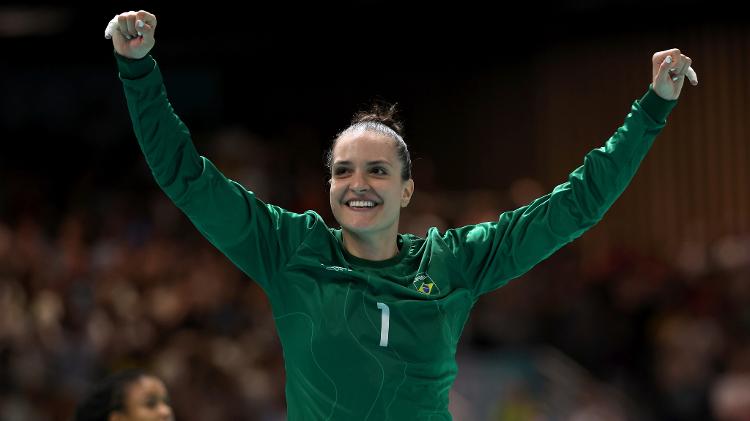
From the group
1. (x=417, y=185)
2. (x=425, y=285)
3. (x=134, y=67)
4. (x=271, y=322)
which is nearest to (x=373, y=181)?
(x=425, y=285)

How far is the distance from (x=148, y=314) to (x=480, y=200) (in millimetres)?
2035

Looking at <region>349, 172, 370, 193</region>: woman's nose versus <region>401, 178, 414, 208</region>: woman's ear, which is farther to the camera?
<region>401, 178, 414, 208</region>: woman's ear

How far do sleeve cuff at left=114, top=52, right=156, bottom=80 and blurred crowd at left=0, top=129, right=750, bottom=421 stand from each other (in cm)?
362

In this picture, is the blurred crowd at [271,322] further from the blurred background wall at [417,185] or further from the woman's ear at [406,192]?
the woman's ear at [406,192]

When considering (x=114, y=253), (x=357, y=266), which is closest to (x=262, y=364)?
(x=114, y=253)

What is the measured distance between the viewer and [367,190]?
2682 millimetres

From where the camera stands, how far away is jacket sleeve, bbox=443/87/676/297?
269 cm

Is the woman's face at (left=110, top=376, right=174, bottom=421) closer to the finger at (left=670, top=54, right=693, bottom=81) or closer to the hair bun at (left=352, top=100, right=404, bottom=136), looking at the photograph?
the hair bun at (left=352, top=100, right=404, bottom=136)

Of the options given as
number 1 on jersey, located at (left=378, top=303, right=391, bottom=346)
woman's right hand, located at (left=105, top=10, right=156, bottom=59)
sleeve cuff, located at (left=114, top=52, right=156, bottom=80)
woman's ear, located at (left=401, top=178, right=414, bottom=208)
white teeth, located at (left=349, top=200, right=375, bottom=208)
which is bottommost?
number 1 on jersey, located at (left=378, top=303, right=391, bottom=346)

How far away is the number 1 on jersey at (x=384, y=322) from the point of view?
8.46 feet

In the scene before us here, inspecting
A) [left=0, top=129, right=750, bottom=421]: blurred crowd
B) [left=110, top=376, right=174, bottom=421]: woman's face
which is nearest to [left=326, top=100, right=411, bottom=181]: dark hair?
[left=110, top=376, right=174, bottom=421]: woman's face

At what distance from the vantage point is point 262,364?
6.18 metres

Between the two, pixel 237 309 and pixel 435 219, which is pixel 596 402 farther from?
pixel 237 309

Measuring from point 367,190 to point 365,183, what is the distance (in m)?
0.02
